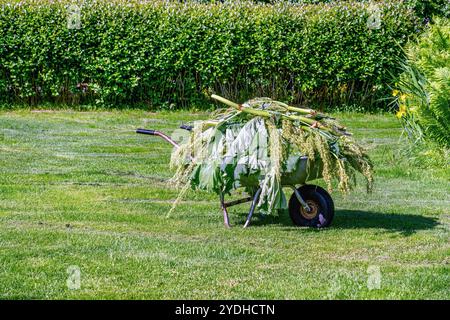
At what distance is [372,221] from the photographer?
8.40m

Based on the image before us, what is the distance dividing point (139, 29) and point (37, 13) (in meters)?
1.80

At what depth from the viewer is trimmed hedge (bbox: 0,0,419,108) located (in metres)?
15.9

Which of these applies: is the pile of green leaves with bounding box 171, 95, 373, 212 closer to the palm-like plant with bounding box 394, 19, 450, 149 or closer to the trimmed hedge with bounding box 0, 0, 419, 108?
the palm-like plant with bounding box 394, 19, 450, 149

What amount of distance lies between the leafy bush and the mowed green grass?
51 centimetres

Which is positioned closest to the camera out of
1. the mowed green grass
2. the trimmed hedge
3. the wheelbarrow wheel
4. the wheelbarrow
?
the mowed green grass

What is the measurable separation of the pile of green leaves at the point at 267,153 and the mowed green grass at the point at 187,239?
0.43 meters

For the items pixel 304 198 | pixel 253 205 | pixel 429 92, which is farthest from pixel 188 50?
pixel 253 205

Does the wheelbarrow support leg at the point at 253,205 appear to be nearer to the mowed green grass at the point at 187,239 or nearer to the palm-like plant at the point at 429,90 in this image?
the mowed green grass at the point at 187,239

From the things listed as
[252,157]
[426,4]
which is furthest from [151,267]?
[426,4]

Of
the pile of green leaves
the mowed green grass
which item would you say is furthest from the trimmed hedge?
the pile of green leaves

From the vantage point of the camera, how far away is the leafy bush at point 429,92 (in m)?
11.0

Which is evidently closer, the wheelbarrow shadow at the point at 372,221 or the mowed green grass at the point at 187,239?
the mowed green grass at the point at 187,239

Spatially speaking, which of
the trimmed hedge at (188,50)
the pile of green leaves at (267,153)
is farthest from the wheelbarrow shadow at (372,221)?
the trimmed hedge at (188,50)

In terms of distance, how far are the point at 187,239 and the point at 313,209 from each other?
1.23 metres
